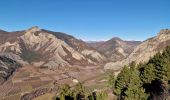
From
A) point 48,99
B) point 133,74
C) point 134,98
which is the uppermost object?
point 133,74

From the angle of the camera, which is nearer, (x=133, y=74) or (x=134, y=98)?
(x=134, y=98)

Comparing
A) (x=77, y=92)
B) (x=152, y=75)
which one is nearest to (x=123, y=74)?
(x=152, y=75)

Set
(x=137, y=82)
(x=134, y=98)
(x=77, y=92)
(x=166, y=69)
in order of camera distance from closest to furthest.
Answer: (x=134, y=98)
(x=137, y=82)
(x=166, y=69)
(x=77, y=92)

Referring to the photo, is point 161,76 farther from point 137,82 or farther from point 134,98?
point 134,98

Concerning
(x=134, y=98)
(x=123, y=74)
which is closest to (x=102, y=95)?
(x=134, y=98)

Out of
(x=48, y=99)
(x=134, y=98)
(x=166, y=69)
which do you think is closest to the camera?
(x=134, y=98)

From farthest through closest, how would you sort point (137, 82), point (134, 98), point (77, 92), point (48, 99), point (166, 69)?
point (48, 99) < point (77, 92) < point (166, 69) < point (137, 82) < point (134, 98)

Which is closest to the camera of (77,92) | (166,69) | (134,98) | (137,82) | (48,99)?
(134,98)

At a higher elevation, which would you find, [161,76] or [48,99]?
[161,76]

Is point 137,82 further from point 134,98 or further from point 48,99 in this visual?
point 48,99
